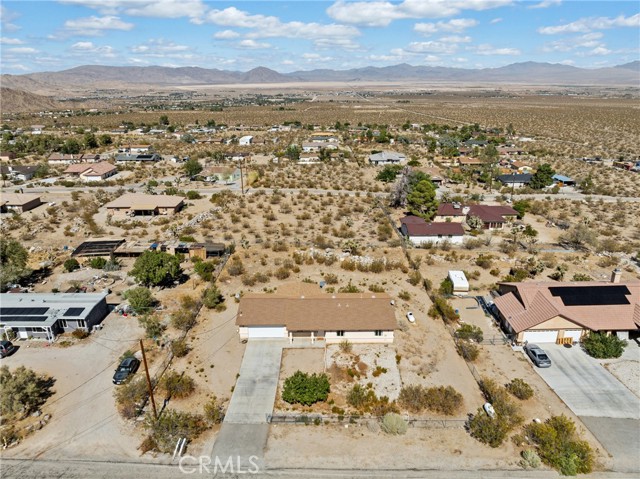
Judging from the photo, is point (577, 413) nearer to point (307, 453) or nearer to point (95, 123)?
point (307, 453)

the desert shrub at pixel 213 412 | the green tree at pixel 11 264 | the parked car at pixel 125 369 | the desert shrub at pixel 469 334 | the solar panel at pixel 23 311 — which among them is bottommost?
the desert shrub at pixel 213 412

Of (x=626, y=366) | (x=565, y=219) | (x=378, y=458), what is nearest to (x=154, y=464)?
Result: (x=378, y=458)

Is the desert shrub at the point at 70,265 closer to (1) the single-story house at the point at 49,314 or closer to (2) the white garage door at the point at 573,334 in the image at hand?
(1) the single-story house at the point at 49,314

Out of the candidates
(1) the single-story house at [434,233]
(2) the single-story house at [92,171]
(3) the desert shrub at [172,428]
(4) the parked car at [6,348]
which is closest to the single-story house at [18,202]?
(2) the single-story house at [92,171]

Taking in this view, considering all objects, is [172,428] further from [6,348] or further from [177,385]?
[6,348]

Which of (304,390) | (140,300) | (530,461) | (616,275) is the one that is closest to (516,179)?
(616,275)

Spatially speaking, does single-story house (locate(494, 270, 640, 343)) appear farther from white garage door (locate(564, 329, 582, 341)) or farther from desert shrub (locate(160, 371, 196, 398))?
desert shrub (locate(160, 371, 196, 398))
